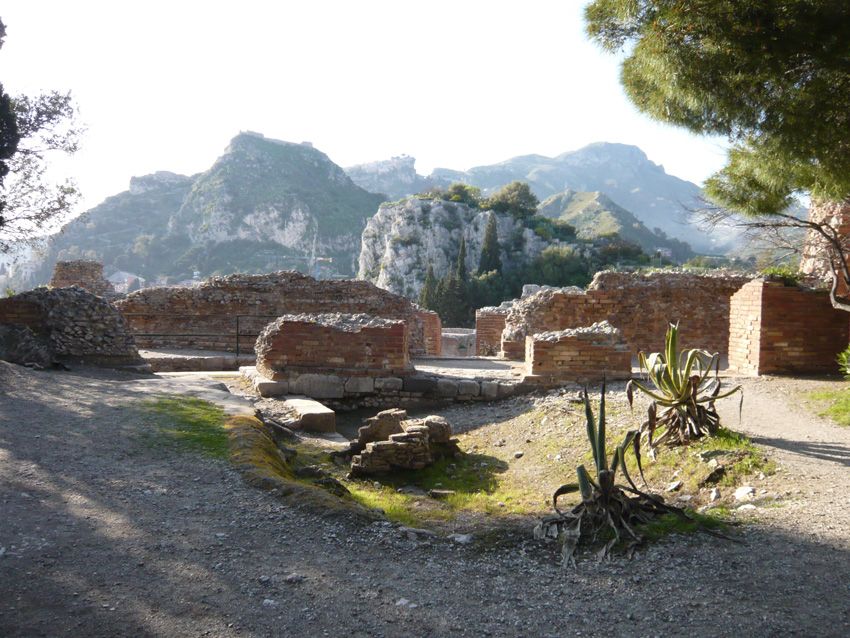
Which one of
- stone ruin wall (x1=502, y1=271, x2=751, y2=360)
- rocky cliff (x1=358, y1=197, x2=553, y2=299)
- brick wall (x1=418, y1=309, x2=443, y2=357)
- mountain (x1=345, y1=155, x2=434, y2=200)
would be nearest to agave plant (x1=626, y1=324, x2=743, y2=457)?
stone ruin wall (x1=502, y1=271, x2=751, y2=360)

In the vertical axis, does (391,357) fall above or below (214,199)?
below

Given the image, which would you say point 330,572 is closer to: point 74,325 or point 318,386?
point 318,386

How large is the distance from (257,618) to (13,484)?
2.30 meters

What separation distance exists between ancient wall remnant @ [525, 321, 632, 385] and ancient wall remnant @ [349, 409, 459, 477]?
250 cm

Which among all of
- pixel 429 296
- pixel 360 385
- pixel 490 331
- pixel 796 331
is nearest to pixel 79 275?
pixel 490 331

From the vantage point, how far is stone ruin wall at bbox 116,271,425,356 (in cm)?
1503

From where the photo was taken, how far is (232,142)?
11269cm

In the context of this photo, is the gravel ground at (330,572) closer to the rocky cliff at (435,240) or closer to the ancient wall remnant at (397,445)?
the ancient wall remnant at (397,445)

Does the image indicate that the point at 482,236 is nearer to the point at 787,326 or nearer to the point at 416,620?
the point at 787,326

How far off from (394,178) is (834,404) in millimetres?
167861

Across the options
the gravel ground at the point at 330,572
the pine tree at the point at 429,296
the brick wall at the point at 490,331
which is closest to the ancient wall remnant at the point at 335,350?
the gravel ground at the point at 330,572

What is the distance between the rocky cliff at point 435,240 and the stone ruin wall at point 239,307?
4879cm

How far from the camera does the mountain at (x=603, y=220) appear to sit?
278ft

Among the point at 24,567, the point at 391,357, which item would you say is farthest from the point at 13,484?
the point at 391,357
